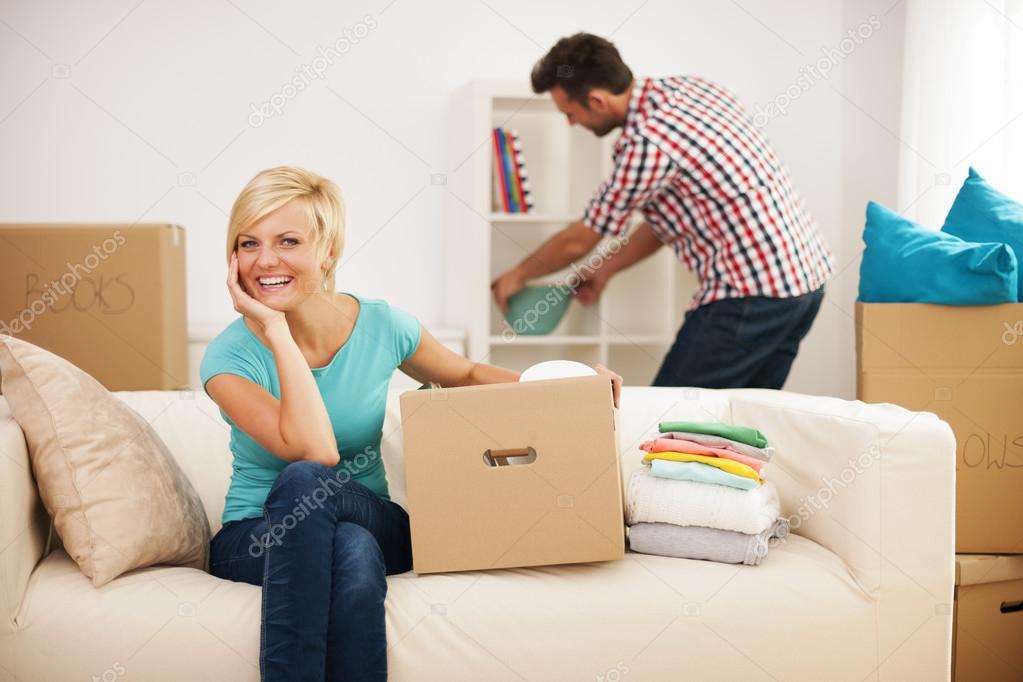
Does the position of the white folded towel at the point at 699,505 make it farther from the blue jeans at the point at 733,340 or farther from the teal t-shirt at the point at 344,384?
the blue jeans at the point at 733,340

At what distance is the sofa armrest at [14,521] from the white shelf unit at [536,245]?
1581 millimetres

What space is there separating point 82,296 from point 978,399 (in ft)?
6.88

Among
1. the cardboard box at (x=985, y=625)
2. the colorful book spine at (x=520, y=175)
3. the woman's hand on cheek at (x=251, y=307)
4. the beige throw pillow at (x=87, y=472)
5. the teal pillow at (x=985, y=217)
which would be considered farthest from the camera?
the colorful book spine at (x=520, y=175)

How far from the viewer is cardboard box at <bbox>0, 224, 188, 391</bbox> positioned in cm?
254

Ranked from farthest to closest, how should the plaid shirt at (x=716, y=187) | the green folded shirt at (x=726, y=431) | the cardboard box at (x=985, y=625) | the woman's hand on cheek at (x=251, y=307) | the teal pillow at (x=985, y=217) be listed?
1. the plaid shirt at (x=716, y=187)
2. the teal pillow at (x=985, y=217)
3. the cardboard box at (x=985, y=625)
4. the green folded shirt at (x=726, y=431)
5. the woman's hand on cheek at (x=251, y=307)

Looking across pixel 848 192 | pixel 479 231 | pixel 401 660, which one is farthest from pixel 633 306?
pixel 401 660

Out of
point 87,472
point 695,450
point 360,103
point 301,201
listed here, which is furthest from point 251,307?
point 360,103

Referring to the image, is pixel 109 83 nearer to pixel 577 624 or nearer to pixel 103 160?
pixel 103 160

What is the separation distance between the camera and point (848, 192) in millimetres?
3486

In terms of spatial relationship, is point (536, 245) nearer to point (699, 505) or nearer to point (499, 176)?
point (499, 176)

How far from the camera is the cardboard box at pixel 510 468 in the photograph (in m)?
1.58

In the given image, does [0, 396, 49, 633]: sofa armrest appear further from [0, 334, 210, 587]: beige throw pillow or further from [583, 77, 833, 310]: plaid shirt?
[583, 77, 833, 310]: plaid shirt

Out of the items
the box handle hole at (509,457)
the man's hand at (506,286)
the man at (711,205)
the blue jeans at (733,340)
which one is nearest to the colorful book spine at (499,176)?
the man's hand at (506,286)

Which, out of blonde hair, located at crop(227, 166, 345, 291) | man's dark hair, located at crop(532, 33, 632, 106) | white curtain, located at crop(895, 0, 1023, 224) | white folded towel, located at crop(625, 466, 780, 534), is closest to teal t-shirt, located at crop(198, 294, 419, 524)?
blonde hair, located at crop(227, 166, 345, 291)
